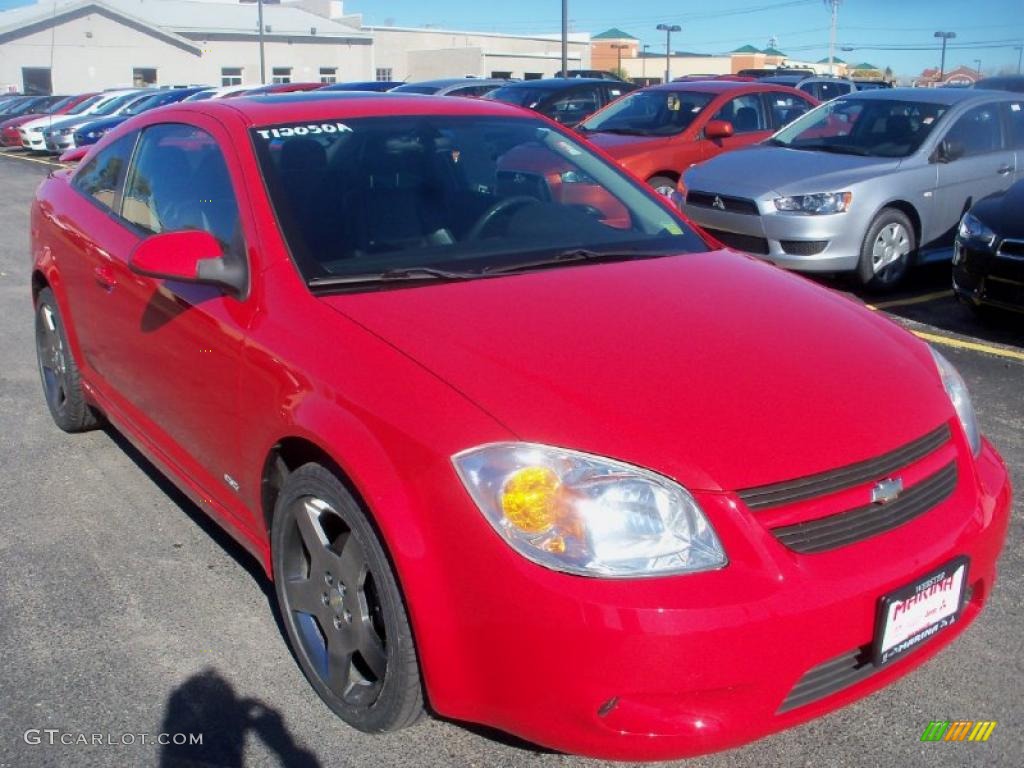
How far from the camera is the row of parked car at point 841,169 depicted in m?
7.73

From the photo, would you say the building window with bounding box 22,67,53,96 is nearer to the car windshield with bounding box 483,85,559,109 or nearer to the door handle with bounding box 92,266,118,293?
the car windshield with bounding box 483,85,559,109

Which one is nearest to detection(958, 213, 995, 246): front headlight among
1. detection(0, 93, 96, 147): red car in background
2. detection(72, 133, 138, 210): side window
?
detection(72, 133, 138, 210): side window

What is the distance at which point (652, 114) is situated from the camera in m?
11.1

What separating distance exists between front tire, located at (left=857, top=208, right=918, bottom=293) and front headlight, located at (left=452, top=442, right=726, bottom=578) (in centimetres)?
612

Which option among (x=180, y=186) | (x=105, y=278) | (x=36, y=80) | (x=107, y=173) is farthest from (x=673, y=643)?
(x=36, y=80)

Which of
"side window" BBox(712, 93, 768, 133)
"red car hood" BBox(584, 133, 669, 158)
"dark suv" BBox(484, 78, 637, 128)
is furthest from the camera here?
"dark suv" BBox(484, 78, 637, 128)

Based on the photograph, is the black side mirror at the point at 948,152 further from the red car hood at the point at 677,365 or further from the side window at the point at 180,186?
the side window at the point at 180,186

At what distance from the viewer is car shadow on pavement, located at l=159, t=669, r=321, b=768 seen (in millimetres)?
2672

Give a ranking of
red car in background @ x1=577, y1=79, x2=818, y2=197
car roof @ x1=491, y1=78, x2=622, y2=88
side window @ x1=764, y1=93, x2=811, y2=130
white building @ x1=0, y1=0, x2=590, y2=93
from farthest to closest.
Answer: white building @ x1=0, y1=0, x2=590, y2=93
car roof @ x1=491, y1=78, x2=622, y2=88
side window @ x1=764, y1=93, x2=811, y2=130
red car in background @ x1=577, y1=79, x2=818, y2=197

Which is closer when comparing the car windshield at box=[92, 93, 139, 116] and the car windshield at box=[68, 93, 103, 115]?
the car windshield at box=[92, 93, 139, 116]

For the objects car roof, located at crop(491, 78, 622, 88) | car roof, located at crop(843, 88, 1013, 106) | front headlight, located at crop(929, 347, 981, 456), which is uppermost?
car roof, located at crop(491, 78, 622, 88)

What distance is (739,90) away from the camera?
37.3 ft

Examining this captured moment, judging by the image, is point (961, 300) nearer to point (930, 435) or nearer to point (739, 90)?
point (930, 435)

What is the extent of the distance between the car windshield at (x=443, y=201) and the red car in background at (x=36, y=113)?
938 inches
